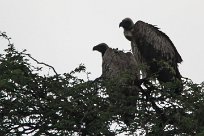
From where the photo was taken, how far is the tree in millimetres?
7250

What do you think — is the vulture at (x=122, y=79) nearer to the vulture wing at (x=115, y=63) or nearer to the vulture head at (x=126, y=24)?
the vulture wing at (x=115, y=63)

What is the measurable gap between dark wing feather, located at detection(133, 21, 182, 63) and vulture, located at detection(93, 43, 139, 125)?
1.16m

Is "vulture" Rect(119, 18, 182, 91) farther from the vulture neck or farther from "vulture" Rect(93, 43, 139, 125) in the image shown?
"vulture" Rect(93, 43, 139, 125)

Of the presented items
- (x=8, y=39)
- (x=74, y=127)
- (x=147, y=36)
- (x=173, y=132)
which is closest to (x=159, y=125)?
(x=173, y=132)

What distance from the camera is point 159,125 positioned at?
24.1 feet

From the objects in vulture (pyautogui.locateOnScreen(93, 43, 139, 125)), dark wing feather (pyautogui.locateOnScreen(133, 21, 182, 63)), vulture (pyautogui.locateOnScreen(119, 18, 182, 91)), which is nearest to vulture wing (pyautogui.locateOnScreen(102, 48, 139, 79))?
vulture (pyautogui.locateOnScreen(93, 43, 139, 125))

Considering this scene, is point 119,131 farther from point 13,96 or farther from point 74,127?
point 13,96

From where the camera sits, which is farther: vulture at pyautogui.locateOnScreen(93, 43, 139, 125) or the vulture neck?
the vulture neck

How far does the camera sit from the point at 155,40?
Answer: 11.2m

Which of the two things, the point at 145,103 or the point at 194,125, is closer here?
Answer: the point at 194,125

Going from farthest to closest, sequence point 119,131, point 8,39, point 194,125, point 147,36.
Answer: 1. point 147,36
2. point 8,39
3. point 119,131
4. point 194,125

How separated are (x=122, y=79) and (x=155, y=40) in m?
3.78

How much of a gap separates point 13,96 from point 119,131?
1497 millimetres

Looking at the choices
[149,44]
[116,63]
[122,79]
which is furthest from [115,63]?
[122,79]
